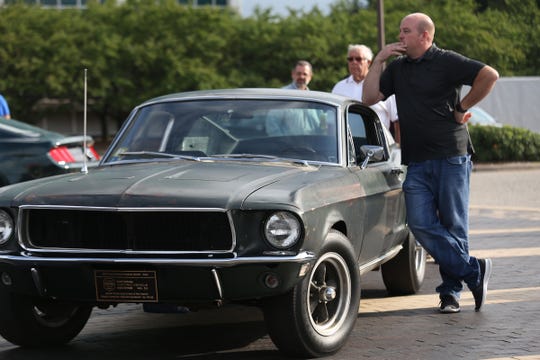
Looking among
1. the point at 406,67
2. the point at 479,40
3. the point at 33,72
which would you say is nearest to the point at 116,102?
the point at 33,72

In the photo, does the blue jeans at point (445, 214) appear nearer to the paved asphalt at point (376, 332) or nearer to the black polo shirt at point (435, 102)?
the black polo shirt at point (435, 102)

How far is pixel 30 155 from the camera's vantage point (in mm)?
13023

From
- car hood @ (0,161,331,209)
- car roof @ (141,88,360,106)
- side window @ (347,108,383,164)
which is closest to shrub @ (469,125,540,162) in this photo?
side window @ (347,108,383,164)

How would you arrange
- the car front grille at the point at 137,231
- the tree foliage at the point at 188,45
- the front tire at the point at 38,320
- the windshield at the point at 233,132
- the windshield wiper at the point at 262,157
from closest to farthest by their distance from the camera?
1. the car front grille at the point at 137,231
2. the front tire at the point at 38,320
3. the windshield wiper at the point at 262,157
4. the windshield at the point at 233,132
5. the tree foliage at the point at 188,45

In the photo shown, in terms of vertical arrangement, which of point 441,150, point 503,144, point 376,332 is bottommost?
point 503,144

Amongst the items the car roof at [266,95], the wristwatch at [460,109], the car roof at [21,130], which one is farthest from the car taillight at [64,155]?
the wristwatch at [460,109]

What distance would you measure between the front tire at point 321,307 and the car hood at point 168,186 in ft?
1.49

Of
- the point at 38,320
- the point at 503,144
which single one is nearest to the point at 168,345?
the point at 38,320

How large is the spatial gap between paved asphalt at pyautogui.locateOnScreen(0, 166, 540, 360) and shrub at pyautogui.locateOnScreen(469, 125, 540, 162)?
17435 mm

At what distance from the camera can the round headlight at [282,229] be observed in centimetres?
590

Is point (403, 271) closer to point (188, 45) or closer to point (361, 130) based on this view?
point (361, 130)

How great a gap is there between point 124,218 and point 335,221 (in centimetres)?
122

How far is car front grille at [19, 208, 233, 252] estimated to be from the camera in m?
5.95

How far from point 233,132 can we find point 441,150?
1.44 m
